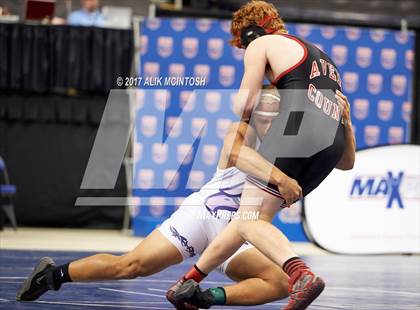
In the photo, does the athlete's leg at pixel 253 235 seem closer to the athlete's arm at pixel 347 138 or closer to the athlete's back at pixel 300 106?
the athlete's back at pixel 300 106

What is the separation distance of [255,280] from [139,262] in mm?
562

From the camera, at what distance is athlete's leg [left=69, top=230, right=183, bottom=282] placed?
15.2 ft

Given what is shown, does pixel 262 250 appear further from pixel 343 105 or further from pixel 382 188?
pixel 382 188

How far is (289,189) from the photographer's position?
425 cm

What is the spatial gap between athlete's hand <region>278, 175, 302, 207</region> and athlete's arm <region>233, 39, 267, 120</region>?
38cm

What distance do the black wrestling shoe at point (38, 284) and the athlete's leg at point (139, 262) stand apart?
203 millimetres

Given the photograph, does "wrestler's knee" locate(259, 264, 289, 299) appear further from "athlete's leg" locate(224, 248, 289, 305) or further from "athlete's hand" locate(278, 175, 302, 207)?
"athlete's hand" locate(278, 175, 302, 207)

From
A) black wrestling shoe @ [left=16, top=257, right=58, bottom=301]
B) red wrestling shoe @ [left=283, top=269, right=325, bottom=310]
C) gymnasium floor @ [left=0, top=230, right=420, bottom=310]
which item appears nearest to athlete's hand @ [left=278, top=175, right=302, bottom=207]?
red wrestling shoe @ [left=283, top=269, right=325, bottom=310]

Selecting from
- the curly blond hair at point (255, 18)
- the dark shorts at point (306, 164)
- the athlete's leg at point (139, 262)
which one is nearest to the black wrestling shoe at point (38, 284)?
the athlete's leg at point (139, 262)

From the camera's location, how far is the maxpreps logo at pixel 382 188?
9305 millimetres

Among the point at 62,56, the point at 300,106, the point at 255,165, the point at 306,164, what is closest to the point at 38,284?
the point at 255,165

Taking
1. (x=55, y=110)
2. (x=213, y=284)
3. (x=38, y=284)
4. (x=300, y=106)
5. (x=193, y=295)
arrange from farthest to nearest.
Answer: (x=55, y=110) → (x=213, y=284) → (x=38, y=284) → (x=193, y=295) → (x=300, y=106)

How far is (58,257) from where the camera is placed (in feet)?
26.3

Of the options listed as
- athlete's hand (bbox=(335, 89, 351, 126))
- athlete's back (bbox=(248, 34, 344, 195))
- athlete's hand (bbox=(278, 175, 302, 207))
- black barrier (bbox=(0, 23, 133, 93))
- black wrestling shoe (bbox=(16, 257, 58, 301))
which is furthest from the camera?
black barrier (bbox=(0, 23, 133, 93))
